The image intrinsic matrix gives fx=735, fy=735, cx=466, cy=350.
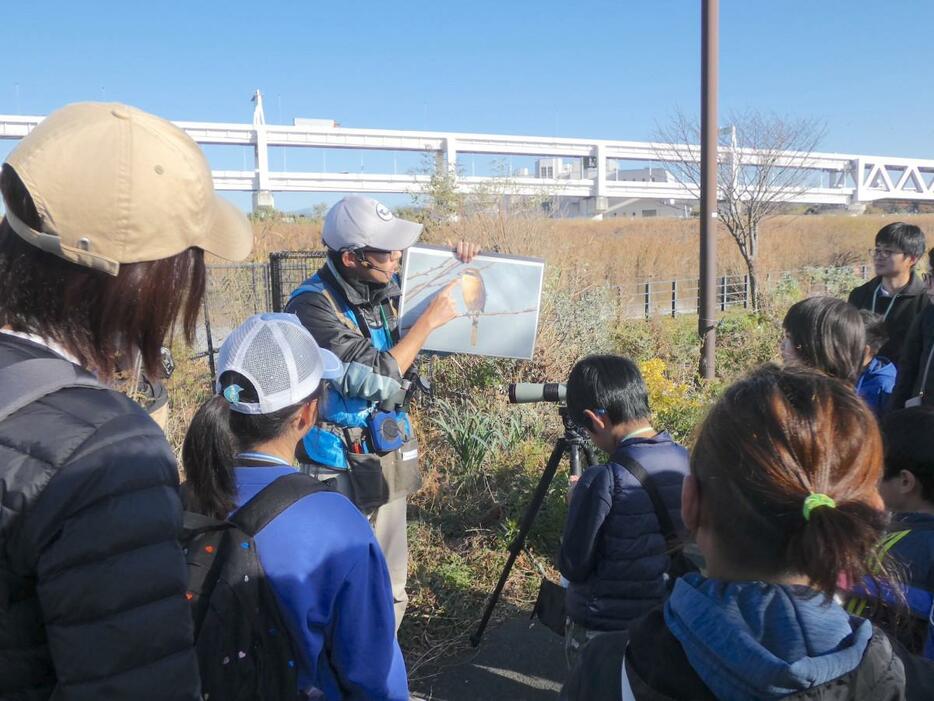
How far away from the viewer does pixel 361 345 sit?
2828 millimetres

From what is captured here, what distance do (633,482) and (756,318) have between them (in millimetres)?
7386

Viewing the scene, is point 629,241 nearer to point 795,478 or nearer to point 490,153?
point 795,478

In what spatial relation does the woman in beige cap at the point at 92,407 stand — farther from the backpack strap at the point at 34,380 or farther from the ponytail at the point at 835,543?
the ponytail at the point at 835,543

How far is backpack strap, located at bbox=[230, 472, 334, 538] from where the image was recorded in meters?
1.54

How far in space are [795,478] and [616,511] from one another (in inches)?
52.8

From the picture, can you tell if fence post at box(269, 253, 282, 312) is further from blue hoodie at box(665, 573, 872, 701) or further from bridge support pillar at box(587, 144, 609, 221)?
bridge support pillar at box(587, 144, 609, 221)

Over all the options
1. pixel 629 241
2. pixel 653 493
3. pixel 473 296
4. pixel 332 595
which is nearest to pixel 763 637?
pixel 332 595

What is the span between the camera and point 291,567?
1545 mm

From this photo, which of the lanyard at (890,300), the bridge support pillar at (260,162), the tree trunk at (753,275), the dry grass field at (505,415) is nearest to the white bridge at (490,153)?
the bridge support pillar at (260,162)

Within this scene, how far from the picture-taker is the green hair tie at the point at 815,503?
109cm

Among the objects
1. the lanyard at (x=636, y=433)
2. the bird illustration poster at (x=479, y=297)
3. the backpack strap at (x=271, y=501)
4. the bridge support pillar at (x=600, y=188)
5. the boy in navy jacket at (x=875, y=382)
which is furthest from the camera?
the bridge support pillar at (x=600, y=188)

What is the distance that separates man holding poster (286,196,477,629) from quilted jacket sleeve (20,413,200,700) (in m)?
1.72

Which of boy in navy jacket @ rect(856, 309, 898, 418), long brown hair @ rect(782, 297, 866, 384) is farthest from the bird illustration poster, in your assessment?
boy in navy jacket @ rect(856, 309, 898, 418)

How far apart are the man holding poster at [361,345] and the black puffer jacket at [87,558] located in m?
1.73
